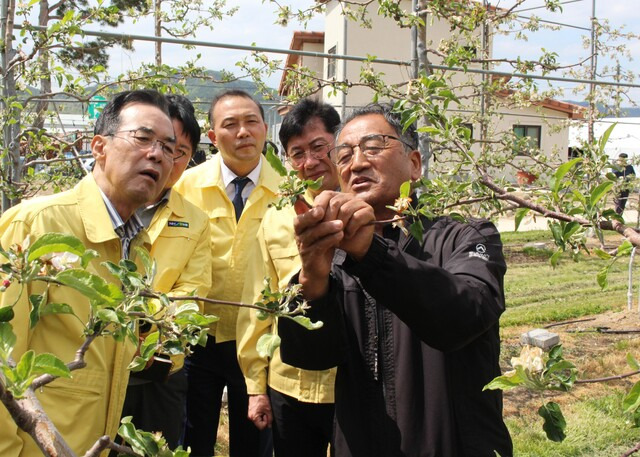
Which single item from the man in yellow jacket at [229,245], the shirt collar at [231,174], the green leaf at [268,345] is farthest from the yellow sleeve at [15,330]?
the shirt collar at [231,174]

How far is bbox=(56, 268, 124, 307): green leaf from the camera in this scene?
3.51ft

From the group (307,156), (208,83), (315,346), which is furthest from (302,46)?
(315,346)

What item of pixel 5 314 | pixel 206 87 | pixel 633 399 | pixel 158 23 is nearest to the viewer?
pixel 5 314

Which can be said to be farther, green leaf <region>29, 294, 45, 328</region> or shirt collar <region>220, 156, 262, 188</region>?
shirt collar <region>220, 156, 262, 188</region>

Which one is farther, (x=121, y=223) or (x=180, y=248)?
(x=180, y=248)

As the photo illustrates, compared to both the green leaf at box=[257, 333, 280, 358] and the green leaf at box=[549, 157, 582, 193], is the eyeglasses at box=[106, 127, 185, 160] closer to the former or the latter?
the green leaf at box=[257, 333, 280, 358]

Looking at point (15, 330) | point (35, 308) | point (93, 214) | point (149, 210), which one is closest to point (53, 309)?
point (35, 308)

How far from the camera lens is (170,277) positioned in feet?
9.18

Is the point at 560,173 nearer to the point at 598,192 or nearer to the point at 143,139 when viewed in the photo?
the point at 598,192

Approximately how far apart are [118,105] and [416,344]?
5.11ft

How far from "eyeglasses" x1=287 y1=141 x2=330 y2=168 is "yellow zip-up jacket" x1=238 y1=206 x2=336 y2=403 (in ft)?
1.30

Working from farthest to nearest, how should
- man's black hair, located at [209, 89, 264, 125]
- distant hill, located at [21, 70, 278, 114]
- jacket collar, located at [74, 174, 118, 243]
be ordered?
distant hill, located at [21, 70, 278, 114] → man's black hair, located at [209, 89, 264, 125] → jacket collar, located at [74, 174, 118, 243]

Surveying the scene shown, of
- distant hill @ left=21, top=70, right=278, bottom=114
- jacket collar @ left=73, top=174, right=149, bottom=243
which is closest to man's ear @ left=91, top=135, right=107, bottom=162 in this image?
jacket collar @ left=73, top=174, right=149, bottom=243

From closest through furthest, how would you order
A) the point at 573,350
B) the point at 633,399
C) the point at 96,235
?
the point at 633,399 < the point at 96,235 < the point at 573,350
